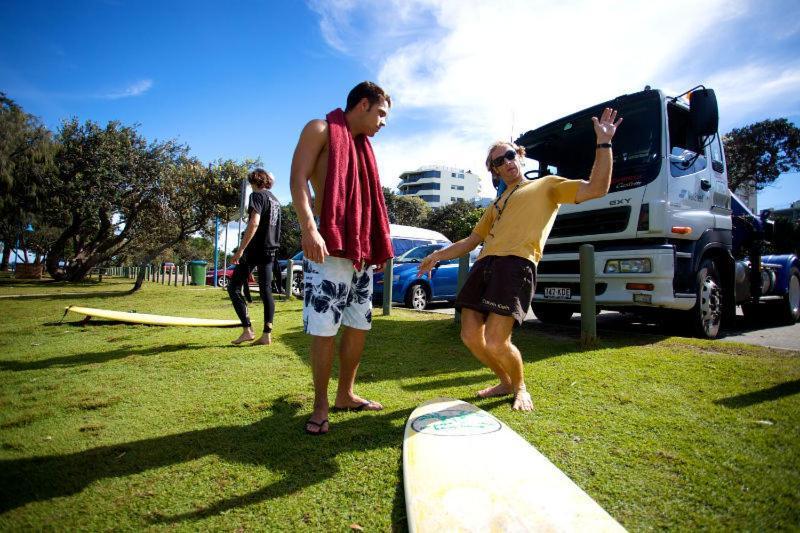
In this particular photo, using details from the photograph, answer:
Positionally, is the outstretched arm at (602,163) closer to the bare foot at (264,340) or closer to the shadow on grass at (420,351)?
the shadow on grass at (420,351)

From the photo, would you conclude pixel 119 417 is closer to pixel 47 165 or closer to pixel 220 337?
pixel 220 337

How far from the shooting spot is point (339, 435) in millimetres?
2242

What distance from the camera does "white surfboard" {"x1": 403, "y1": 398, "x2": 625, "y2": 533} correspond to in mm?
1398

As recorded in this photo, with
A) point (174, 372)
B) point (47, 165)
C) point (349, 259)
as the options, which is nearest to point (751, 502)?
point (349, 259)

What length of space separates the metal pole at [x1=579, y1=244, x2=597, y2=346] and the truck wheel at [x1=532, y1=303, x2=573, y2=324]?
6.54 ft

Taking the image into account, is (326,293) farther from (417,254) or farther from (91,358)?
(417,254)

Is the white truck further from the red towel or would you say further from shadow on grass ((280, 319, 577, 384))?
the red towel

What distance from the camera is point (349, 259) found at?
2.42m

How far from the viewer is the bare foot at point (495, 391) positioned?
9.54ft

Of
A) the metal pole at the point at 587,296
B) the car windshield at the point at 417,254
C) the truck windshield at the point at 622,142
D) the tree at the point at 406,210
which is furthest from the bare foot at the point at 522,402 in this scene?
the tree at the point at 406,210

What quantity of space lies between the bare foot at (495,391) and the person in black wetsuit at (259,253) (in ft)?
8.98

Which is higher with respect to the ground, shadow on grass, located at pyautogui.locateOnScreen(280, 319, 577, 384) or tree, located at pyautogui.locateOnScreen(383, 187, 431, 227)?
tree, located at pyautogui.locateOnScreen(383, 187, 431, 227)

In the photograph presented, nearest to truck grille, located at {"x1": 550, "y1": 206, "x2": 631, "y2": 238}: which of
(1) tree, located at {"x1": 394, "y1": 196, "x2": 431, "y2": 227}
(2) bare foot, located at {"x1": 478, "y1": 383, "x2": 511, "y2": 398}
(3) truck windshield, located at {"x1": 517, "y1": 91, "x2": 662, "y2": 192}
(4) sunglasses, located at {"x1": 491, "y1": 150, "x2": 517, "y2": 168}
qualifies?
(3) truck windshield, located at {"x1": 517, "y1": 91, "x2": 662, "y2": 192}

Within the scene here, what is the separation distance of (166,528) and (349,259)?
151 centimetres
